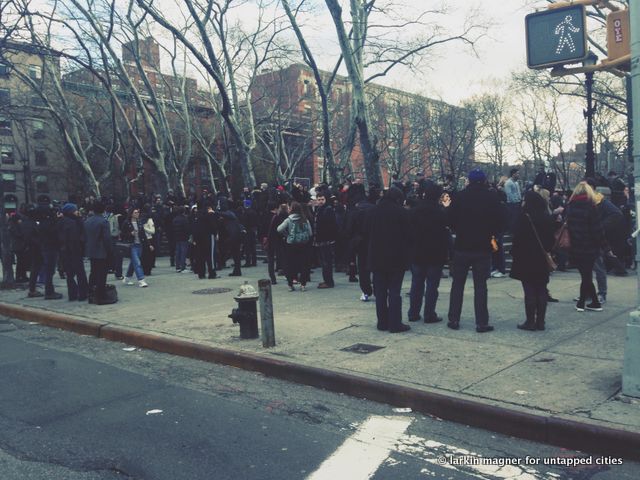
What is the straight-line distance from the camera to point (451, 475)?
3.68 meters

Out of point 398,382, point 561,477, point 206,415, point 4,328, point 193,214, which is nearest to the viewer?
point 561,477

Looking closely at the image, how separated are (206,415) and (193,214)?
11118mm

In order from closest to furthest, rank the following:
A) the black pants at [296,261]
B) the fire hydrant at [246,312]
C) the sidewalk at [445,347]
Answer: the sidewalk at [445,347], the fire hydrant at [246,312], the black pants at [296,261]

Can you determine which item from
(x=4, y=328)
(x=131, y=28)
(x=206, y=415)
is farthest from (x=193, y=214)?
(x=131, y=28)

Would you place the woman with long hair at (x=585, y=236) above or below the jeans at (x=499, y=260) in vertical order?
above

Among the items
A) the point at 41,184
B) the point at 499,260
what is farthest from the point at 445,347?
the point at 41,184

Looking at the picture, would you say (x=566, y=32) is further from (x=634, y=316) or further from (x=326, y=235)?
(x=326, y=235)

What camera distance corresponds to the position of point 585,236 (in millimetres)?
7910

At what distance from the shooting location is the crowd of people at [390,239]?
7.20m

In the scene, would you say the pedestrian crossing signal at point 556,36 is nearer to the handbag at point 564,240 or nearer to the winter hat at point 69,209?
the handbag at point 564,240

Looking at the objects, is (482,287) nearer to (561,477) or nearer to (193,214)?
(561,477)

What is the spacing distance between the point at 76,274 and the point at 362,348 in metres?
7.12

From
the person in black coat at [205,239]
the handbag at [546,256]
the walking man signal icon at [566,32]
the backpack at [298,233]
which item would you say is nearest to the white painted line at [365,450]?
the handbag at [546,256]

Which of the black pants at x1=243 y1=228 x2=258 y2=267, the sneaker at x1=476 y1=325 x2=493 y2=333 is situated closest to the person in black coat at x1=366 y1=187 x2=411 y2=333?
the sneaker at x1=476 y1=325 x2=493 y2=333
